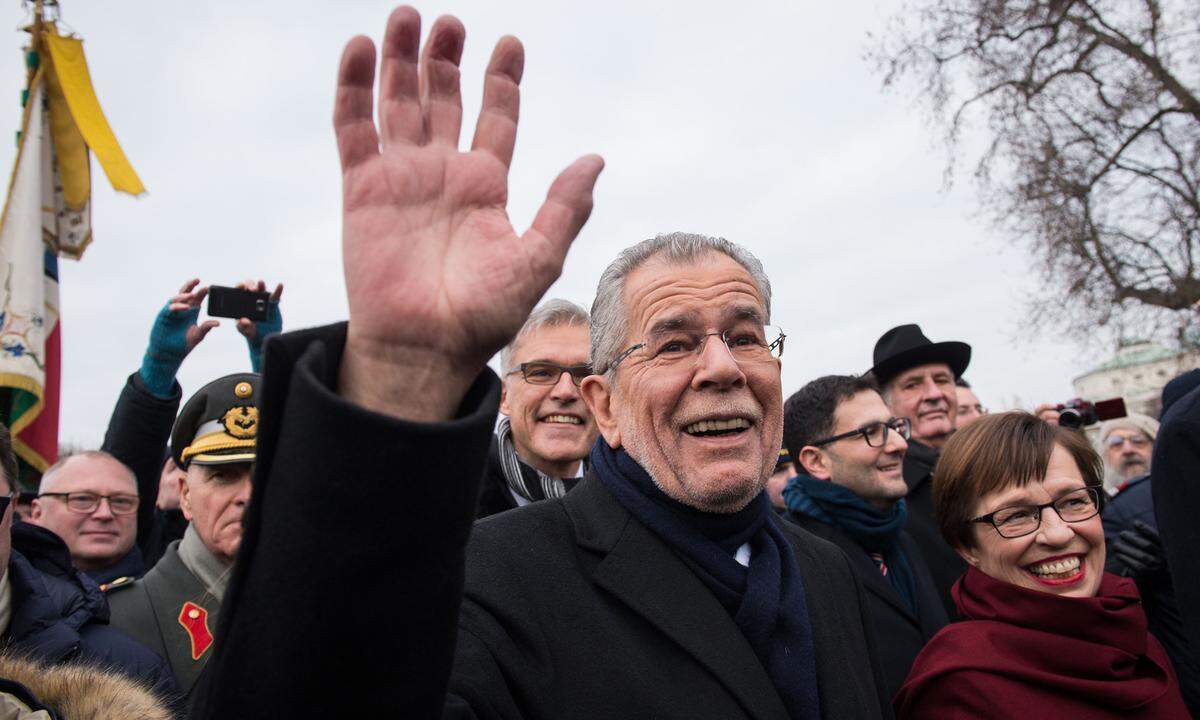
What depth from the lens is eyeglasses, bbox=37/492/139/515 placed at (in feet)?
11.7

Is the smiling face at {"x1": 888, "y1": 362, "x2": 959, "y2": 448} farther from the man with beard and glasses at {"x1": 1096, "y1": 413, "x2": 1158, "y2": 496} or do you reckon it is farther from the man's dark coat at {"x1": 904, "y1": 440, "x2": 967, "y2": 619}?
the man with beard and glasses at {"x1": 1096, "y1": 413, "x2": 1158, "y2": 496}

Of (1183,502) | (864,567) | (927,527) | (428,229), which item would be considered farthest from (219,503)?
(927,527)

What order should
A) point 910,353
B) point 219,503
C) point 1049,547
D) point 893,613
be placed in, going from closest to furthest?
point 1049,547 < point 219,503 < point 893,613 < point 910,353

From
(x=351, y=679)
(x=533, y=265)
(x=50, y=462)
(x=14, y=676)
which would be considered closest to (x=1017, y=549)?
(x=533, y=265)

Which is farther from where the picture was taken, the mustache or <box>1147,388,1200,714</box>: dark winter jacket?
<box>1147,388,1200,714</box>: dark winter jacket

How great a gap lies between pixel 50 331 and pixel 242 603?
16.5 feet

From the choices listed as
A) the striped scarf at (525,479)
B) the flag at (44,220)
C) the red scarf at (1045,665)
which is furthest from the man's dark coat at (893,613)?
the flag at (44,220)

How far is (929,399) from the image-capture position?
4922mm

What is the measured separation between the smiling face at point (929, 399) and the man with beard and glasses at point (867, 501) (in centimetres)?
79

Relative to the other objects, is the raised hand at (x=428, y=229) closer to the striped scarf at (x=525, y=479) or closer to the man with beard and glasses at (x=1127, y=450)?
the striped scarf at (x=525, y=479)

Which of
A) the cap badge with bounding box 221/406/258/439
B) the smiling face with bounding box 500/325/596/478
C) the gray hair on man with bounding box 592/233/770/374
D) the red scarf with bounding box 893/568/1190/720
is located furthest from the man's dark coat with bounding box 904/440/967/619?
the cap badge with bounding box 221/406/258/439

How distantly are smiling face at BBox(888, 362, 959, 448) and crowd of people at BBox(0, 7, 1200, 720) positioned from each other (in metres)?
0.44

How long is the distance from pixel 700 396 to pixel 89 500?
8.97 feet

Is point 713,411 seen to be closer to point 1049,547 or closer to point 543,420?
point 1049,547
